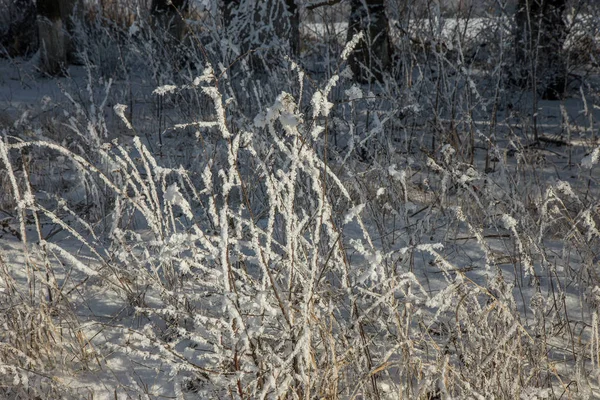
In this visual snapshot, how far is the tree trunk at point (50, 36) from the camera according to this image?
786 cm

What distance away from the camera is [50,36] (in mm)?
8000

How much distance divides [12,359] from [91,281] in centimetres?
63

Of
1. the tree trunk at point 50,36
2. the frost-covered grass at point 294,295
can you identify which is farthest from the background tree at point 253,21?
the tree trunk at point 50,36

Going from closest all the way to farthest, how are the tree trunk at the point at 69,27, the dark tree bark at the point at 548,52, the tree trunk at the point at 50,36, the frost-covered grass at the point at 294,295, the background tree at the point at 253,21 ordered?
the frost-covered grass at the point at 294,295, the background tree at the point at 253,21, the dark tree bark at the point at 548,52, the tree trunk at the point at 50,36, the tree trunk at the point at 69,27

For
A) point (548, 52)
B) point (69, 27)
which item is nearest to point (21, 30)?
point (69, 27)

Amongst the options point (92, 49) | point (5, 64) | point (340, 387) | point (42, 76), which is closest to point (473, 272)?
point (340, 387)

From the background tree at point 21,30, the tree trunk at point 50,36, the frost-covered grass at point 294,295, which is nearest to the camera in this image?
the frost-covered grass at point 294,295

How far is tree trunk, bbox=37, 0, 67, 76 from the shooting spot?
7859 mm

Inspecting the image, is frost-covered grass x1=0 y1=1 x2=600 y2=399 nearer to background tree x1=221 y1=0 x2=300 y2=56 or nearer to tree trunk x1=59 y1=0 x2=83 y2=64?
background tree x1=221 y1=0 x2=300 y2=56

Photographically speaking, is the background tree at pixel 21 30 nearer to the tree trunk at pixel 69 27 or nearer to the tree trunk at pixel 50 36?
the tree trunk at pixel 69 27

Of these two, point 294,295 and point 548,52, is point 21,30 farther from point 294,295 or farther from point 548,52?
point 294,295

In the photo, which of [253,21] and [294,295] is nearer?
[294,295]

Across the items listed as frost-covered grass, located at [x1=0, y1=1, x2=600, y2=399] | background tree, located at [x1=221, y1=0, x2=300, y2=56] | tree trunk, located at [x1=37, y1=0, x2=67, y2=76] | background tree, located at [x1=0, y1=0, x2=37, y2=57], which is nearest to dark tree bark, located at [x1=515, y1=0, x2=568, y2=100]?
background tree, located at [x1=221, y1=0, x2=300, y2=56]

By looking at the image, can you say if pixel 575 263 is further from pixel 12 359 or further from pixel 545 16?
pixel 545 16
